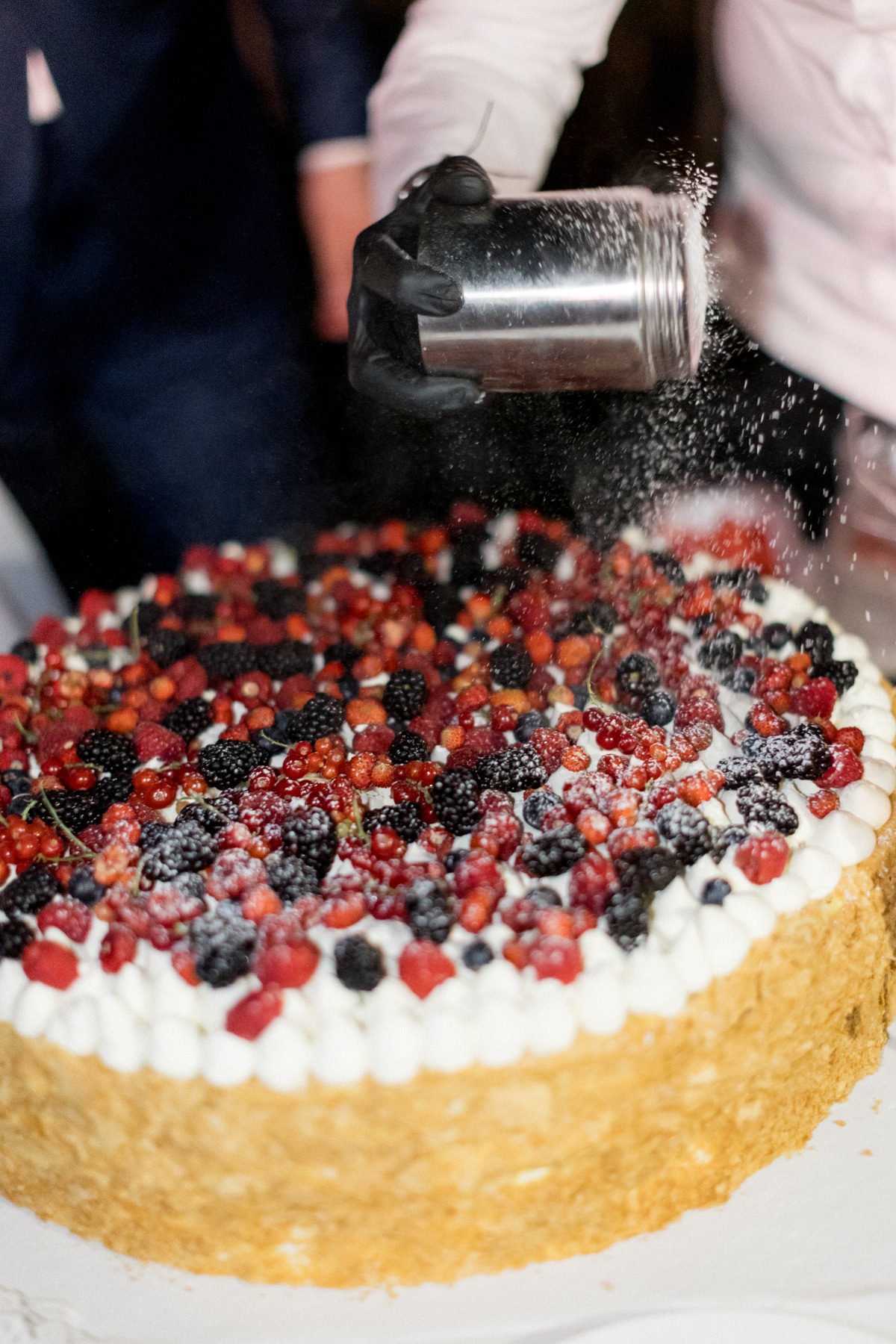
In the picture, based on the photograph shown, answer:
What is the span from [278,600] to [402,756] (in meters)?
0.38

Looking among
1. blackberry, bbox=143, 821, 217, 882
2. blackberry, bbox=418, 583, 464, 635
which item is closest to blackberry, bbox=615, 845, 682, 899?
blackberry, bbox=143, 821, 217, 882

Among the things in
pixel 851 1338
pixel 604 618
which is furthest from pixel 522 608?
pixel 851 1338

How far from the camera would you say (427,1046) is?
2.70 feet

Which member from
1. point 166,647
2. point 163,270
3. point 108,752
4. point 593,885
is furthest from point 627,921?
point 163,270

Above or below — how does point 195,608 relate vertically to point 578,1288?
above

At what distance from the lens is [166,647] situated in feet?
4.25

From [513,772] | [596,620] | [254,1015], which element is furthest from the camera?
[596,620]

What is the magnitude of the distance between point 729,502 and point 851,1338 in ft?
2.98

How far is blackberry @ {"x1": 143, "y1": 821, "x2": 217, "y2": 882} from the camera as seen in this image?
0.96 m

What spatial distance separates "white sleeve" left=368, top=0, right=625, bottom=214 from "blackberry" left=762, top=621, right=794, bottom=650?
570mm

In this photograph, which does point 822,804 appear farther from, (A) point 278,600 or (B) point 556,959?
(A) point 278,600

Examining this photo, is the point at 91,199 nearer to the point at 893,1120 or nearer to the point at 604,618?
the point at 604,618

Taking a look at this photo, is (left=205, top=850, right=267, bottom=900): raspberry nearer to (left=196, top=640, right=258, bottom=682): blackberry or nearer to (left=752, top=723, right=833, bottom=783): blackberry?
(left=196, top=640, right=258, bottom=682): blackberry

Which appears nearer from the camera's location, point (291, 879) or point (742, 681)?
point (291, 879)
